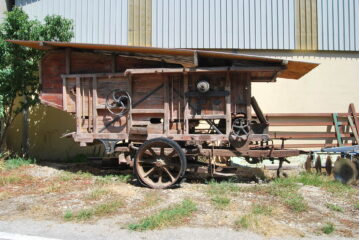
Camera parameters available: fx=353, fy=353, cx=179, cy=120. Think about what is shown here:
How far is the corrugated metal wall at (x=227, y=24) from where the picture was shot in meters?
12.2

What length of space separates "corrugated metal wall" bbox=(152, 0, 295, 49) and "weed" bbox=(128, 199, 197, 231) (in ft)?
24.6

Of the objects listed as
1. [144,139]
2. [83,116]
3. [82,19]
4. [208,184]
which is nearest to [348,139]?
[208,184]

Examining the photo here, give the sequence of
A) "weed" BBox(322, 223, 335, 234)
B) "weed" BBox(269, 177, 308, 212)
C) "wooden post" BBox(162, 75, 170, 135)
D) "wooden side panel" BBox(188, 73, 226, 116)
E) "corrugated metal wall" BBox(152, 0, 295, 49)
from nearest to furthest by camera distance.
Answer: "weed" BBox(322, 223, 335, 234) < "weed" BBox(269, 177, 308, 212) < "wooden side panel" BBox(188, 73, 226, 116) < "wooden post" BBox(162, 75, 170, 135) < "corrugated metal wall" BBox(152, 0, 295, 49)

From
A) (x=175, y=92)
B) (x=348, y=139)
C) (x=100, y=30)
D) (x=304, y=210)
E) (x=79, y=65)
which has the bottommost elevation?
(x=304, y=210)

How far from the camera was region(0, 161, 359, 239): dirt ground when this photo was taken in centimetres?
523

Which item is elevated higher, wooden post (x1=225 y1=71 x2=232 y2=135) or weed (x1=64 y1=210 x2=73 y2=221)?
wooden post (x1=225 y1=71 x2=232 y2=135)

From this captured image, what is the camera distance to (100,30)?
12.4 meters

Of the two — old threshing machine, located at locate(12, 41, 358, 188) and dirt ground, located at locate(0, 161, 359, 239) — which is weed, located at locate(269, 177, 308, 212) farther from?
old threshing machine, located at locate(12, 41, 358, 188)

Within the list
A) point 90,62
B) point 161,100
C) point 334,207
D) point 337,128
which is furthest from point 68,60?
point 337,128

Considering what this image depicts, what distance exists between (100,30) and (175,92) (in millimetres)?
5644

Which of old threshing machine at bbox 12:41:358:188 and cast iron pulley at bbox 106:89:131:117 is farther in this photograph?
cast iron pulley at bbox 106:89:131:117

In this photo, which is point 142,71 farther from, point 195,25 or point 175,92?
point 195,25

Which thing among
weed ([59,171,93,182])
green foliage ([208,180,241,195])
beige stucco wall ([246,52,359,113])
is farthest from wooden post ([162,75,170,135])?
beige stucco wall ([246,52,359,113])

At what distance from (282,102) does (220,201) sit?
6680 mm
